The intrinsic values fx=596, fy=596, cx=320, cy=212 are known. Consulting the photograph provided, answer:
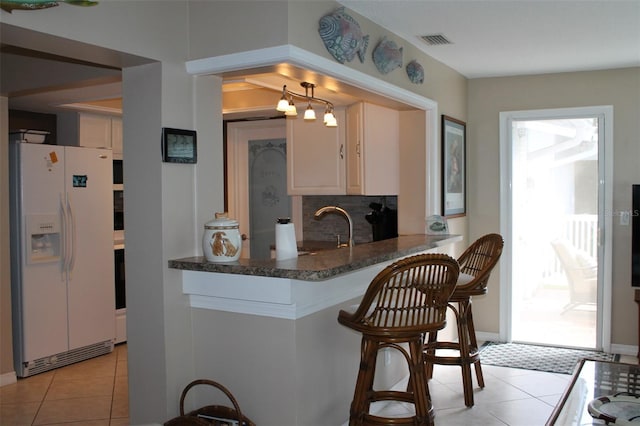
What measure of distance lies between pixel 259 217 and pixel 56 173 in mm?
1896

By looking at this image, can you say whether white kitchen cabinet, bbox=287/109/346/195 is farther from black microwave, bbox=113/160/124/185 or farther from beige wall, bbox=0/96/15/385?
beige wall, bbox=0/96/15/385

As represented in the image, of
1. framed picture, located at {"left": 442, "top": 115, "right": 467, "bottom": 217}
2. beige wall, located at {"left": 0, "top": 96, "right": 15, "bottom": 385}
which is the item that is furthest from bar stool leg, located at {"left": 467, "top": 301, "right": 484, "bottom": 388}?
beige wall, located at {"left": 0, "top": 96, "right": 15, "bottom": 385}

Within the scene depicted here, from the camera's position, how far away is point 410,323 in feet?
9.05

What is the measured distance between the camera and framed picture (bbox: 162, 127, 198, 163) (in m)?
2.91

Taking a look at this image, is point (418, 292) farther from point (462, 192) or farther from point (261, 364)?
point (462, 192)

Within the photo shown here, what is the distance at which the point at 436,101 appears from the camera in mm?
4648

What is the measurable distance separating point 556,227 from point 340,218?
6.30ft

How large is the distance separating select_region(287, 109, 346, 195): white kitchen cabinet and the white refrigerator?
1.58 m

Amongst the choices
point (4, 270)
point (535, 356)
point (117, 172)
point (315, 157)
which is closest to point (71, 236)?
point (4, 270)

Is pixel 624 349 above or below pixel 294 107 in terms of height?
below

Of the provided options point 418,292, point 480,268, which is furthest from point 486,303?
point 418,292

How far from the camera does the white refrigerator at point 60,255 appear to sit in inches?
175

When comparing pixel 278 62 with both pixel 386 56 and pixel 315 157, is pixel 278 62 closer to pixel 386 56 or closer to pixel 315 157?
pixel 386 56

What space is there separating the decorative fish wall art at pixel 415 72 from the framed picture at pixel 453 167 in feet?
2.09
